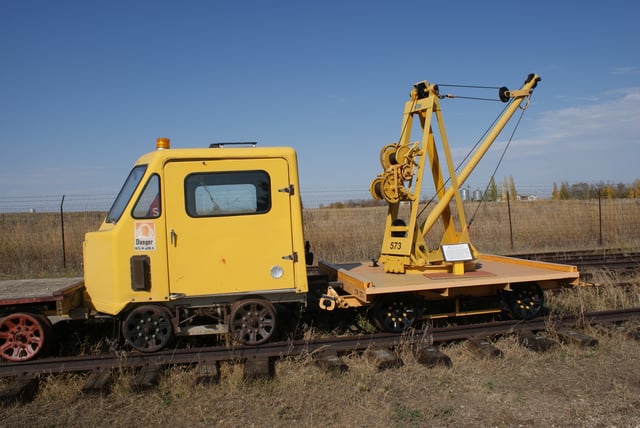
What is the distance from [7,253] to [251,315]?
11.0 metres

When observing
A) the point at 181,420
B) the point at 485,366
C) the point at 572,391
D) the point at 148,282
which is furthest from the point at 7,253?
the point at 572,391

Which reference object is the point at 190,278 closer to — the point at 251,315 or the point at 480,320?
the point at 251,315

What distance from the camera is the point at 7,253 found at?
1387 cm

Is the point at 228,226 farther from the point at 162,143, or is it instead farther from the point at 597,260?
the point at 597,260

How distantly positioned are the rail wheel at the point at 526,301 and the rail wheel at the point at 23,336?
→ 5881mm

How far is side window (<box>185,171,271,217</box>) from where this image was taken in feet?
19.3

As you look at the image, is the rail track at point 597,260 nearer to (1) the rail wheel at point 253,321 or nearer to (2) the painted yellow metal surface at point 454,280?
(2) the painted yellow metal surface at point 454,280

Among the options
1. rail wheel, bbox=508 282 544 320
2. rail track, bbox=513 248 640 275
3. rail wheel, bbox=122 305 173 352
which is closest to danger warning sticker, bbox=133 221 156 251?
rail wheel, bbox=122 305 173 352

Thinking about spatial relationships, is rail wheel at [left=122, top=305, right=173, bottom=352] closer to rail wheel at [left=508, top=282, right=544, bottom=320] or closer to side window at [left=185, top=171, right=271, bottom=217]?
side window at [left=185, top=171, right=271, bottom=217]

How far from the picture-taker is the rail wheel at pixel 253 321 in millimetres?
5965

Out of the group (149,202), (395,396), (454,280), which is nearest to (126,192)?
(149,202)

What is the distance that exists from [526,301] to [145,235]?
16.7 feet

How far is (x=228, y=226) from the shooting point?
5898 millimetres

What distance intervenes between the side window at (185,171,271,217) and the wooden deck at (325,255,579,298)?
1.59 metres
